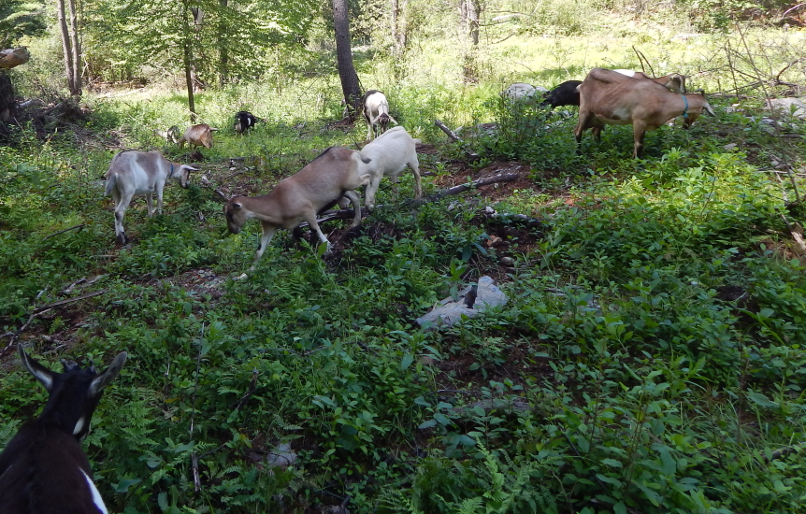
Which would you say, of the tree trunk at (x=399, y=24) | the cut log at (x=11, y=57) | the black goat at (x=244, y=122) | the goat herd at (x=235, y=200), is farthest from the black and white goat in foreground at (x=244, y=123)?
the tree trunk at (x=399, y=24)

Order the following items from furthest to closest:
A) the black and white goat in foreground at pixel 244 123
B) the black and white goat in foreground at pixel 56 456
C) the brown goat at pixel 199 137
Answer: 1. the black and white goat in foreground at pixel 244 123
2. the brown goat at pixel 199 137
3. the black and white goat in foreground at pixel 56 456

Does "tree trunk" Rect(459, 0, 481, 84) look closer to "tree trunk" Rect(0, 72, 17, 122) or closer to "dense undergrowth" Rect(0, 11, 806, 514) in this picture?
"dense undergrowth" Rect(0, 11, 806, 514)

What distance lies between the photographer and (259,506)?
2.98m

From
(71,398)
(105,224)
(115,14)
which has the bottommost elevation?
(105,224)

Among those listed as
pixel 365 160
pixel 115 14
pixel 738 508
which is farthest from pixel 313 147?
pixel 738 508

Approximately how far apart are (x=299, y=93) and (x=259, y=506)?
15.7 metres

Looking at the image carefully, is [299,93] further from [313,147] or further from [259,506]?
[259,506]

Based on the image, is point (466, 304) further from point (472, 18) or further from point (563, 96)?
point (472, 18)

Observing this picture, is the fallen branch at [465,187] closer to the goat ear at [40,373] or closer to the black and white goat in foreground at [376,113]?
the black and white goat in foreground at [376,113]

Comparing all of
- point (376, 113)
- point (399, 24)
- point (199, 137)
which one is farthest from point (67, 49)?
point (399, 24)

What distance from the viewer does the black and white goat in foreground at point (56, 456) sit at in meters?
2.12

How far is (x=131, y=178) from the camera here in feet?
24.6

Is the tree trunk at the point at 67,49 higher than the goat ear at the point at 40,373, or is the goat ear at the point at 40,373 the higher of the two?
the tree trunk at the point at 67,49

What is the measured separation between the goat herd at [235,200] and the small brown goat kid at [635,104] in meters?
0.01
